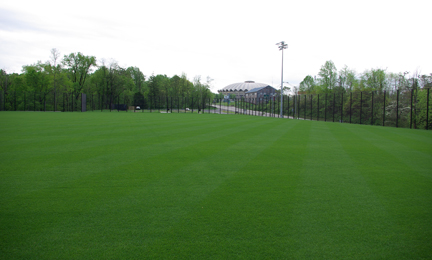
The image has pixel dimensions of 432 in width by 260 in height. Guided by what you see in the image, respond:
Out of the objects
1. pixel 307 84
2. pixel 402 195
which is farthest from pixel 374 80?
pixel 402 195

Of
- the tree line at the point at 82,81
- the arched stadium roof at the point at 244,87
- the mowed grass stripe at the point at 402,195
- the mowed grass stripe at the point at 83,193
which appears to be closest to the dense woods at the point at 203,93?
the tree line at the point at 82,81

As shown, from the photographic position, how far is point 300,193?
4.64 m

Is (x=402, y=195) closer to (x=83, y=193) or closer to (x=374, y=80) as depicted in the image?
(x=83, y=193)

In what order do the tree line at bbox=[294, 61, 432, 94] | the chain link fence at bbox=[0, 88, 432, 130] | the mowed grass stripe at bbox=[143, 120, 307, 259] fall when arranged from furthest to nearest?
1. the tree line at bbox=[294, 61, 432, 94]
2. the chain link fence at bbox=[0, 88, 432, 130]
3. the mowed grass stripe at bbox=[143, 120, 307, 259]

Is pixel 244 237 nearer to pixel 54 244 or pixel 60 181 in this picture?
pixel 54 244

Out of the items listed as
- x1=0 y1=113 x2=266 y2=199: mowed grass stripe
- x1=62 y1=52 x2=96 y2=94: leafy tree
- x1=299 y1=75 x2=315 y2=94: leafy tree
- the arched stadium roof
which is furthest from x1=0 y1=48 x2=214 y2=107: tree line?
the arched stadium roof

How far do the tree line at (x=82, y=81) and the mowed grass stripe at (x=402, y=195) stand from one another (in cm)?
4967

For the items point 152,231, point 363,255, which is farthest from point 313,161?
point 152,231

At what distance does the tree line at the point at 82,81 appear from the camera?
56.2 m

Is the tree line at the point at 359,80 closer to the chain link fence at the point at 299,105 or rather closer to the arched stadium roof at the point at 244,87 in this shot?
the chain link fence at the point at 299,105

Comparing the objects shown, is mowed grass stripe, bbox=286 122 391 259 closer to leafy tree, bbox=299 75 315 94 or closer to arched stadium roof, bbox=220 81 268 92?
leafy tree, bbox=299 75 315 94

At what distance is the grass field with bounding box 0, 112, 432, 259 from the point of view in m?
2.87

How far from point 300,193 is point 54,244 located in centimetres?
375

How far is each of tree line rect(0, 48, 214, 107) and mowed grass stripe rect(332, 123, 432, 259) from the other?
49.7 m
